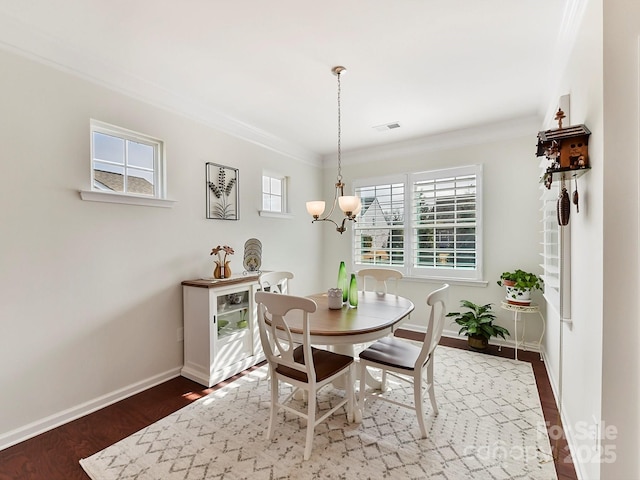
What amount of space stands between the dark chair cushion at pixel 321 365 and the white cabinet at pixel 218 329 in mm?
1028

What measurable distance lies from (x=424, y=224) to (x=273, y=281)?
2.39m

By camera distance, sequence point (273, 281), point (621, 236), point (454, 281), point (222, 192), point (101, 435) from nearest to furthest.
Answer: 1. point (621, 236)
2. point (101, 435)
3. point (273, 281)
4. point (222, 192)
5. point (454, 281)

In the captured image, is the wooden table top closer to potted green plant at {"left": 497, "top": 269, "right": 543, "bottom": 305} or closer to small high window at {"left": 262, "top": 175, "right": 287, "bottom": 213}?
potted green plant at {"left": 497, "top": 269, "right": 543, "bottom": 305}

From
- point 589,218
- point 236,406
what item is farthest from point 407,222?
point 236,406

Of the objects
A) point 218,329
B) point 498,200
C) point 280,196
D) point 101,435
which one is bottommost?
point 101,435

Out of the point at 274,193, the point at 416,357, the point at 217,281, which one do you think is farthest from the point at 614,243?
the point at 274,193

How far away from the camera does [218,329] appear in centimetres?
290

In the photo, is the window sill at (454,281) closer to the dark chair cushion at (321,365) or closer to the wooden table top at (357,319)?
the wooden table top at (357,319)

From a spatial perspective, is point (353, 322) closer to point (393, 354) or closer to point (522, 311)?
point (393, 354)

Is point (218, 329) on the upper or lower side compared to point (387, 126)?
lower

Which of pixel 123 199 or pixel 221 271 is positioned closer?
pixel 123 199

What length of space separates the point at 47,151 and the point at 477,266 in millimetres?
4394

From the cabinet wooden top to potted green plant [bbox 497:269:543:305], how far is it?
9.17 ft

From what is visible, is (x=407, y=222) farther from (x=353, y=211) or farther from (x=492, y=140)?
(x=353, y=211)
